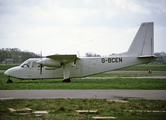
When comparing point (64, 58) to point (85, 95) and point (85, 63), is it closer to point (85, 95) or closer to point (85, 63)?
point (85, 63)

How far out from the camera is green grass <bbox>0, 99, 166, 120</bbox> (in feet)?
27.3

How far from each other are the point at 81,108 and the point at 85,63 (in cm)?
1568

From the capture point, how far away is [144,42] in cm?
2420

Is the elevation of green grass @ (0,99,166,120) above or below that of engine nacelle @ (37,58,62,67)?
below

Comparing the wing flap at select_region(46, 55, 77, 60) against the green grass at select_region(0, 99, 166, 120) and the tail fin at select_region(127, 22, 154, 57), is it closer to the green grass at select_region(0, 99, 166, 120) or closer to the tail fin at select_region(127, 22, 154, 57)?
the tail fin at select_region(127, 22, 154, 57)

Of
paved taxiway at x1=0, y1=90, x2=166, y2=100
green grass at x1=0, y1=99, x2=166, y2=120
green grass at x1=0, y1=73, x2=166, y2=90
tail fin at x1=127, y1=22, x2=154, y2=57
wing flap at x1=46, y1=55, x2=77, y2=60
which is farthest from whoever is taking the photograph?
wing flap at x1=46, y1=55, x2=77, y2=60

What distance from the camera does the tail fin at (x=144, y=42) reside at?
23.9 metres

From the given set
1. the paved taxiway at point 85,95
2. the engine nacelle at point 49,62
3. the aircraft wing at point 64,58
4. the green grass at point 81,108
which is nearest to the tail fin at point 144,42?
the aircraft wing at point 64,58

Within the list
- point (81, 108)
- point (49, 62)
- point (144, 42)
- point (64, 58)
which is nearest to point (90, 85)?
point (64, 58)

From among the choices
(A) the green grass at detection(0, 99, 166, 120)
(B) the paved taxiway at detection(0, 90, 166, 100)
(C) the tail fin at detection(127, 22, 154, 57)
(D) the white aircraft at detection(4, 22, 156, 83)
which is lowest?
(A) the green grass at detection(0, 99, 166, 120)

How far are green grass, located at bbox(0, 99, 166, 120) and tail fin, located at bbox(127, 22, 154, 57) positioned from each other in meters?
13.8

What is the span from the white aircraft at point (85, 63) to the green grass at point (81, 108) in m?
13.3

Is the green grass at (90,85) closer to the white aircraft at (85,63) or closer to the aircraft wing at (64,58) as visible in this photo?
the white aircraft at (85,63)

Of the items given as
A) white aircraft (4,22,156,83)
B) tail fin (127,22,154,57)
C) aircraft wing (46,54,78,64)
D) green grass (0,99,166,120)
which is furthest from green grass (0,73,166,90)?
green grass (0,99,166,120)
